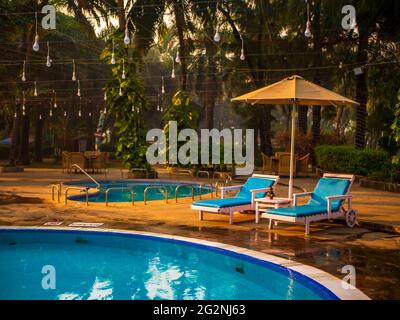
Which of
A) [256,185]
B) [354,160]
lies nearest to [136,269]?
[256,185]

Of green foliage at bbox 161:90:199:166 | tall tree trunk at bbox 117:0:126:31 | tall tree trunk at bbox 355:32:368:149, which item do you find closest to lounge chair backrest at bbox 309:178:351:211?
tall tree trunk at bbox 355:32:368:149

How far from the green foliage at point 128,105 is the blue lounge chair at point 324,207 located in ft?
40.1

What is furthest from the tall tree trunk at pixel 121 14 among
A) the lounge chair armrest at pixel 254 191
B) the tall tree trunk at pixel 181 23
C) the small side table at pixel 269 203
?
the small side table at pixel 269 203

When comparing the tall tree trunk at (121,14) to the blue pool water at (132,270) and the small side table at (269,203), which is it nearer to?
the small side table at (269,203)

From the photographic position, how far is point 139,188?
760 inches

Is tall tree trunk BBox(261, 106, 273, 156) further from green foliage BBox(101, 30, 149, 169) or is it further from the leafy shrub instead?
the leafy shrub

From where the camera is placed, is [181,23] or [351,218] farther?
[181,23]

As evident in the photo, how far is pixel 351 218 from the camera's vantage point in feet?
34.5

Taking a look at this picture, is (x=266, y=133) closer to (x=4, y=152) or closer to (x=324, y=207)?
(x=324, y=207)

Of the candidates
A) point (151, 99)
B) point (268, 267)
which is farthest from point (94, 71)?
point (268, 267)

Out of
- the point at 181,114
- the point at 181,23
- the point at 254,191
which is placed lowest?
the point at 254,191

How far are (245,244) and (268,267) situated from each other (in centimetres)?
133

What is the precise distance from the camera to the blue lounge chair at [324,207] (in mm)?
9547

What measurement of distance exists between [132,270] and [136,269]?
0.28 ft
